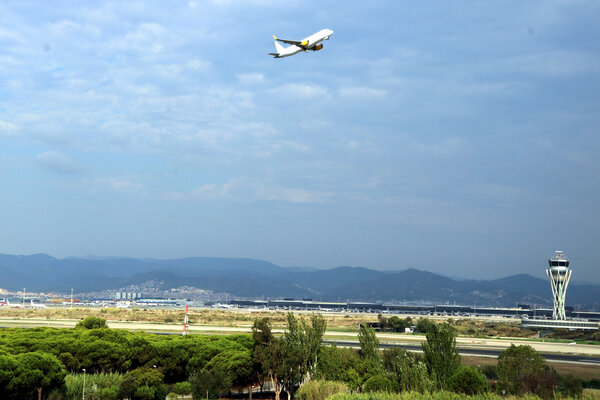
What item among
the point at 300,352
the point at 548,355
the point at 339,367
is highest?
the point at 300,352

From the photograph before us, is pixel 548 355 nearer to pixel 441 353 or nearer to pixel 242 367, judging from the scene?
pixel 441 353

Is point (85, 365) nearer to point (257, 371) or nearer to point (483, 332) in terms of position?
point (257, 371)

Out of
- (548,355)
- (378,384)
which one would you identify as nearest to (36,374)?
(378,384)

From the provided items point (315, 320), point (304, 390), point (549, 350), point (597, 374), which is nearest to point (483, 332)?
point (549, 350)

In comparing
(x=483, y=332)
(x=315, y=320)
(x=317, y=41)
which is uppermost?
(x=317, y=41)

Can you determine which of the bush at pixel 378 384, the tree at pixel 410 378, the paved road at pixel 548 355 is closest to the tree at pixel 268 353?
the bush at pixel 378 384
